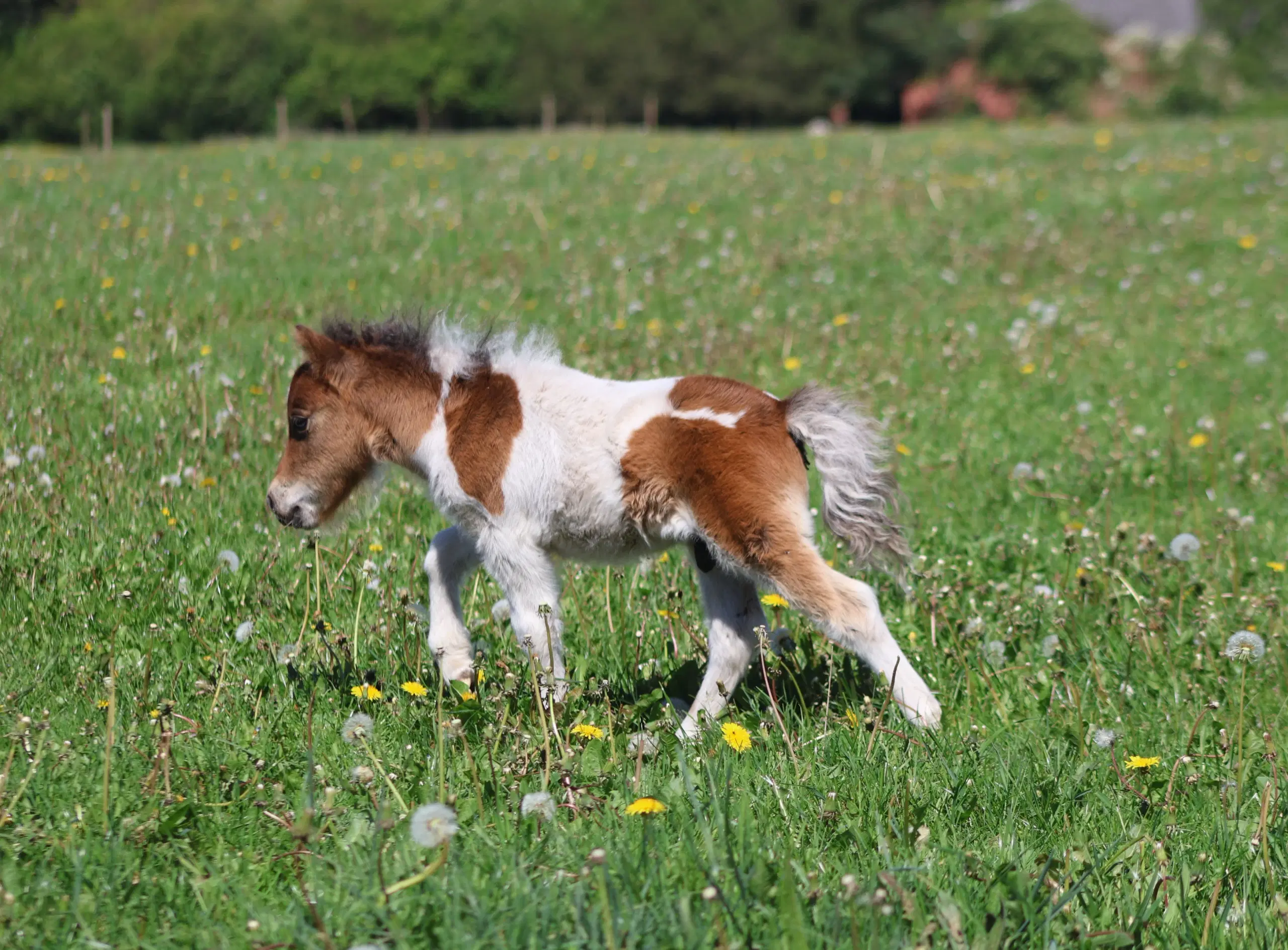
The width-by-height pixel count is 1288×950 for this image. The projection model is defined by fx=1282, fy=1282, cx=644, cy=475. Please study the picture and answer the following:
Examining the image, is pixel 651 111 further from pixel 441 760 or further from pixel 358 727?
pixel 441 760

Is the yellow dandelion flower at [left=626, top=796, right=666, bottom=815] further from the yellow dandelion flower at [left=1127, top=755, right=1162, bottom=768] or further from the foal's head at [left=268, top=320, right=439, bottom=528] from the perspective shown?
the foal's head at [left=268, top=320, right=439, bottom=528]

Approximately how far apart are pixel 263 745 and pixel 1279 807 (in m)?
2.90

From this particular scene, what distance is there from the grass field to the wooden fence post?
26284 mm

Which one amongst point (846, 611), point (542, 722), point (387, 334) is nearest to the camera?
point (542, 722)

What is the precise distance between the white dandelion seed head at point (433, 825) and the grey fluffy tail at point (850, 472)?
193cm

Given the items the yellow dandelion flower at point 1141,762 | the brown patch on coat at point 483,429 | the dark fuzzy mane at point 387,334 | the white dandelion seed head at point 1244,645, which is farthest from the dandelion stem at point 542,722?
the white dandelion seed head at point 1244,645

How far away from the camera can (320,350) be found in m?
4.52

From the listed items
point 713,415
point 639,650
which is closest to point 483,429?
point 713,415

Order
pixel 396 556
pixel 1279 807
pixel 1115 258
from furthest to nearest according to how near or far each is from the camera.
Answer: pixel 1115 258
pixel 396 556
pixel 1279 807

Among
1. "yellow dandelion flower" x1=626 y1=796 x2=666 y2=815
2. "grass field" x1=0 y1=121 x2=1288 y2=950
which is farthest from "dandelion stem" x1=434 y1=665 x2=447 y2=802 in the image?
"yellow dandelion flower" x1=626 y1=796 x2=666 y2=815

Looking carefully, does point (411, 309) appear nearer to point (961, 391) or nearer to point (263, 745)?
point (263, 745)

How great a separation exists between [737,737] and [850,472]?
1.03 m

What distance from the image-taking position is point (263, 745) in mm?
3732

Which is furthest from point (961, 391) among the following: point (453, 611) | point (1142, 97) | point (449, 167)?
point (1142, 97)
